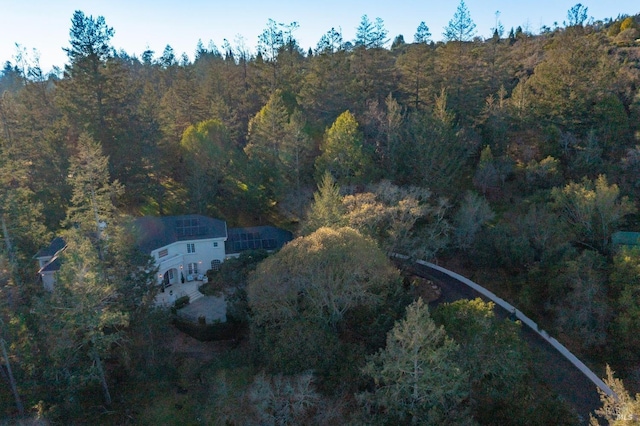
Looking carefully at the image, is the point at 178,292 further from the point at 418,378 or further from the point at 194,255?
the point at 418,378

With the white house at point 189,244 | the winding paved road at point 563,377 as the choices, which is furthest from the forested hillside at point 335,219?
the white house at point 189,244

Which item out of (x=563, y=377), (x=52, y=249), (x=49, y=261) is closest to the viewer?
(x=563, y=377)

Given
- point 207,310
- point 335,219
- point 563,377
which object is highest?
point 335,219

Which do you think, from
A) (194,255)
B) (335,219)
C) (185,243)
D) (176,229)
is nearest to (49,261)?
(176,229)

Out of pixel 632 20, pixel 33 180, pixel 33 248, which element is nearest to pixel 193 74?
pixel 33 180

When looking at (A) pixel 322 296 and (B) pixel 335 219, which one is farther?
(B) pixel 335 219

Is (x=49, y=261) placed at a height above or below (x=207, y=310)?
above
